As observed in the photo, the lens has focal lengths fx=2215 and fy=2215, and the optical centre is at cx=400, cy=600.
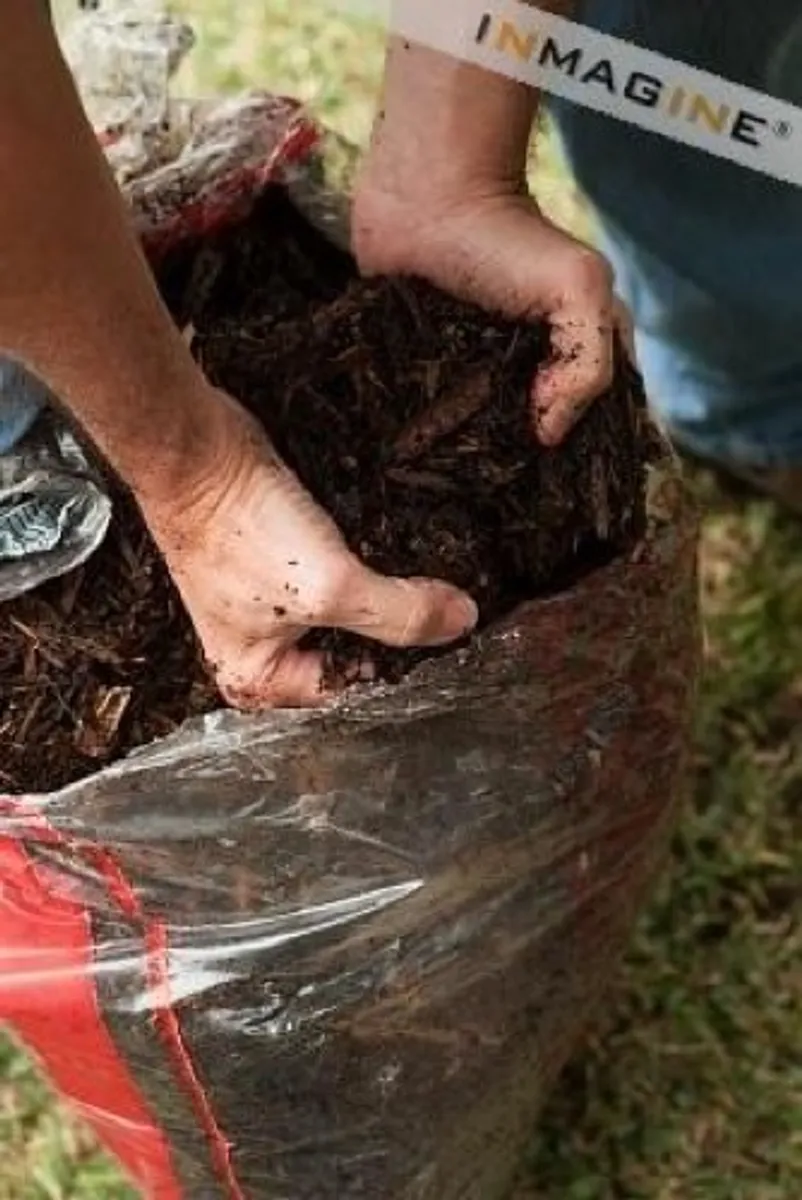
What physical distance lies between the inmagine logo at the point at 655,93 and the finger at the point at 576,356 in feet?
0.36

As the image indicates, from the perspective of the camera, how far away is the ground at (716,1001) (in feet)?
3.42

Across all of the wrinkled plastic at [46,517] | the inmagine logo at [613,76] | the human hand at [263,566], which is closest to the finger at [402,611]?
the human hand at [263,566]

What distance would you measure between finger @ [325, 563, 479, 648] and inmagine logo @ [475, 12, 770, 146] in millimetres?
234

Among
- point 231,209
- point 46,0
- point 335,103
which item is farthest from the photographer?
point 335,103

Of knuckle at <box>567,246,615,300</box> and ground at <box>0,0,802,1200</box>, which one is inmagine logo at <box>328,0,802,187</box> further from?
ground at <box>0,0,802,1200</box>

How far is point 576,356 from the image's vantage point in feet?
2.63

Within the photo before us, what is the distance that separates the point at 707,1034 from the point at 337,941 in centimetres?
35

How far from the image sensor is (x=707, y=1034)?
3.54ft

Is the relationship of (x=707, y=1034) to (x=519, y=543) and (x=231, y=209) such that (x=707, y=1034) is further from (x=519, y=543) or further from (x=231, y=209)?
(x=231, y=209)

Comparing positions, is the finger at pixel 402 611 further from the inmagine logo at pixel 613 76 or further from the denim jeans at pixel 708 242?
the denim jeans at pixel 708 242

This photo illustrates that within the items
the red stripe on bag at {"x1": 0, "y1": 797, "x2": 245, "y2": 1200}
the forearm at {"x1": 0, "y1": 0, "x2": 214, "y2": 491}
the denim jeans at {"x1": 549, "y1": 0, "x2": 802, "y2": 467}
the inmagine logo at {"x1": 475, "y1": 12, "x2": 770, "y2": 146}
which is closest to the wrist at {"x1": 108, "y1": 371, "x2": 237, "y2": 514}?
the forearm at {"x1": 0, "y1": 0, "x2": 214, "y2": 491}

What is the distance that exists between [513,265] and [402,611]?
16 centimetres

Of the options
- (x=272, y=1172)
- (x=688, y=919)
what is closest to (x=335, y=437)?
(x=272, y=1172)

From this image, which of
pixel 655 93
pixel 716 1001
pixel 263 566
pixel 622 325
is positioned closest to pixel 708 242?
pixel 655 93
